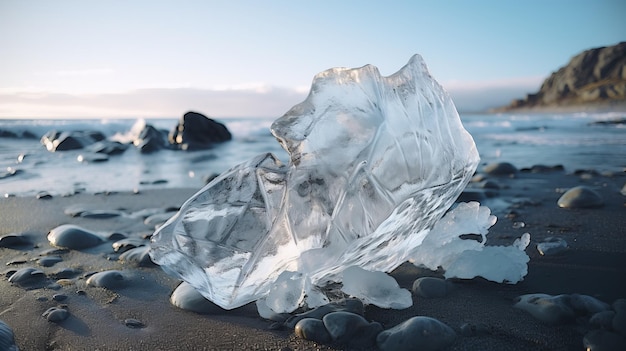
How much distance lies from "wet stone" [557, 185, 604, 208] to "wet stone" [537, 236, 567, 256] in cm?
102

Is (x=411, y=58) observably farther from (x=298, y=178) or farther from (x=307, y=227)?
(x=307, y=227)

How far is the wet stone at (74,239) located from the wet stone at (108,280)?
611 millimetres

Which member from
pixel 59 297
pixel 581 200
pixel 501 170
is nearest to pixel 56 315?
pixel 59 297

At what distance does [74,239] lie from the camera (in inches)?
101

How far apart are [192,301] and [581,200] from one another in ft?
9.51

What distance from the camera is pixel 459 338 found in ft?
4.55

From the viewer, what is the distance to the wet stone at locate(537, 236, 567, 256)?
219cm

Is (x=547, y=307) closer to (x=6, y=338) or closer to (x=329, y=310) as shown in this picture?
(x=329, y=310)

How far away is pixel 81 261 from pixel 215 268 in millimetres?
1165

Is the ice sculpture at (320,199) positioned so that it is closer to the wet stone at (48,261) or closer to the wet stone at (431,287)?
the wet stone at (431,287)

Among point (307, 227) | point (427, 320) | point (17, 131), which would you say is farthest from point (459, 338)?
point (17, 131)

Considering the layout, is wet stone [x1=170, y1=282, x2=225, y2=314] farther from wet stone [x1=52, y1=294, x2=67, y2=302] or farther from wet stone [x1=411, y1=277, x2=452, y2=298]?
wet stone [x1=411, y1=277, x2=452, y2=298]

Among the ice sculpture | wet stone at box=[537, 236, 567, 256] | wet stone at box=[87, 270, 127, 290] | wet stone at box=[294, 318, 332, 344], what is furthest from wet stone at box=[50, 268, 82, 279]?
wet stone at box=[537, 236, 567, 256]

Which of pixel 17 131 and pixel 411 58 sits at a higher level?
pixel 411 58
